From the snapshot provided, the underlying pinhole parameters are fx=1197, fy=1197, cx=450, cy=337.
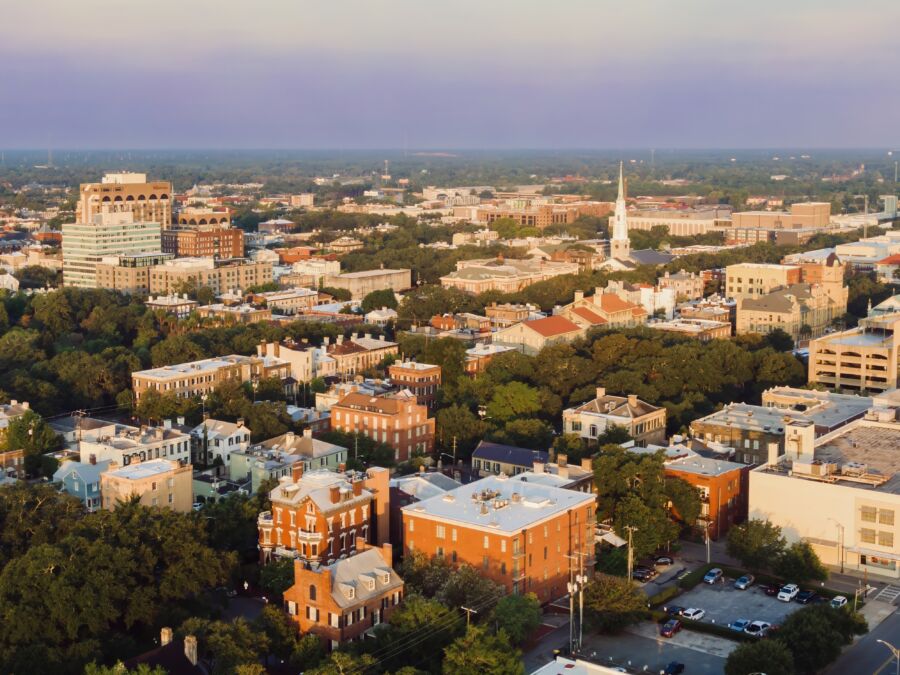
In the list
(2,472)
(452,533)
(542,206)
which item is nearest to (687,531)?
(452,533)

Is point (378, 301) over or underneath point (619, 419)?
underneath

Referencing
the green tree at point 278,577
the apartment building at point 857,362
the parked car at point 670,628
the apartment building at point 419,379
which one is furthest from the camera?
the apartment building at point 857,362

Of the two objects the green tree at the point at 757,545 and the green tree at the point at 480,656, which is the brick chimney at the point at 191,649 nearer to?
the green tree at the point at 480,656

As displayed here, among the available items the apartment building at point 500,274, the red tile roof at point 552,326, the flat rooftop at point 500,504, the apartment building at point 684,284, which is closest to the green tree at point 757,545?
the flat rooftop at point 500,504

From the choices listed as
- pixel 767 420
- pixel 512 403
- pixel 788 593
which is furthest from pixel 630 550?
pixel 512 403

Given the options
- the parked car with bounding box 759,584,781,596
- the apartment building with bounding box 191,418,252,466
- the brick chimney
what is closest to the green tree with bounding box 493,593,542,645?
the brick chimney

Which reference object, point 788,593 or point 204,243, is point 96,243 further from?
point 788,593

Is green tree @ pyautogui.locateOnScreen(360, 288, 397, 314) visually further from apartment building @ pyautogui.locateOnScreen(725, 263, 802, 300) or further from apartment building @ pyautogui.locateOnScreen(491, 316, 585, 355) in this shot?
apartment building @ pyautogui.locateOnScreen(725, 263, 802, 300)
